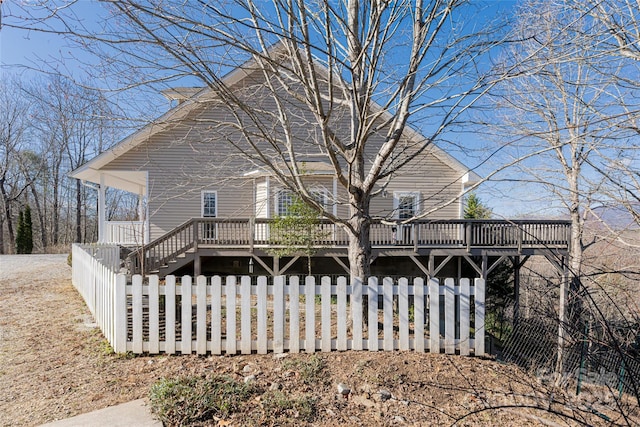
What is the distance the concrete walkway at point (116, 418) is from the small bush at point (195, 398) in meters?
0.07

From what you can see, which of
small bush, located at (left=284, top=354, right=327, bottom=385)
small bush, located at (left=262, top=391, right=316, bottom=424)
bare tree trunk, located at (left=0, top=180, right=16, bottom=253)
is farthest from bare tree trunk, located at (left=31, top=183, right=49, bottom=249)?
small bush, located at (left=262, top=391, right=316, bottom=424)

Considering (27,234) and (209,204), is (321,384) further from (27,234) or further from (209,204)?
(27,234)

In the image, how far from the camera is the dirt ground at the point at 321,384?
293 centimetres

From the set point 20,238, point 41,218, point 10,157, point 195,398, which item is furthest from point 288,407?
point 41,218

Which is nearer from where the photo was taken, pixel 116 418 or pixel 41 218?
pixel 116 418

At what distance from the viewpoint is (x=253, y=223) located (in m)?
10.8

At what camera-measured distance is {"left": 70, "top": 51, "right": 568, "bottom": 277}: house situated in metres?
10.8

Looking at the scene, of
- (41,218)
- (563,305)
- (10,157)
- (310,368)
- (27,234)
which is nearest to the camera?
(563,305)

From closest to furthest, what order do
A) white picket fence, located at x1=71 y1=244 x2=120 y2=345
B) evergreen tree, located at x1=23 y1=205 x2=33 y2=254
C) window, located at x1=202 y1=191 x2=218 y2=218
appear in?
1. white picket fence, located at x1=71 y1=244 x2=120 y2=345
2. window, located at x1=202 y1=191 x2=218 y2=218
3. evergreen tree, located at x1=23 y1=205 x2=33 y2=254

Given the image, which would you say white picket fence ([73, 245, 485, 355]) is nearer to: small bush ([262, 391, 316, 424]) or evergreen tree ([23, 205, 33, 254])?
small bush ([262, 391, 316, 424])

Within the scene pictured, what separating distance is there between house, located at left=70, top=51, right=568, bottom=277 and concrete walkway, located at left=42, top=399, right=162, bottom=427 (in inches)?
288

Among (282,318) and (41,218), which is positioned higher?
(41,218)

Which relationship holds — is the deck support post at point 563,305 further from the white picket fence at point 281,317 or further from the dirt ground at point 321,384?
the white picket fence at point 281,317

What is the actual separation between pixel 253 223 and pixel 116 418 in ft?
26.7
